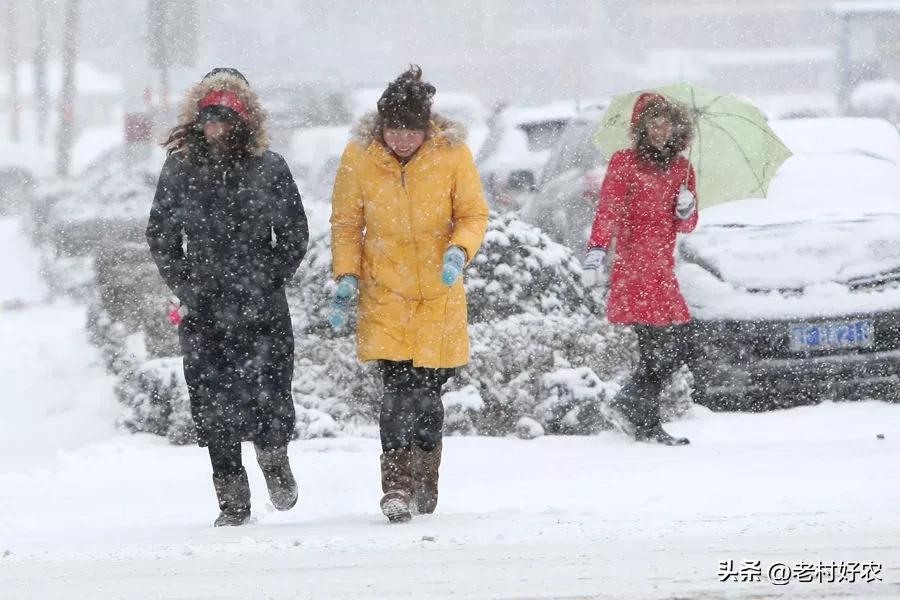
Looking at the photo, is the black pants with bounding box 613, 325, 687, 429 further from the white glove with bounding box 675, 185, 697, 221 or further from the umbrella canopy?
the umbrella canopy

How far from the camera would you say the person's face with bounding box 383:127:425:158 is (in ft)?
18.2

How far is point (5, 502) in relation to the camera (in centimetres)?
684

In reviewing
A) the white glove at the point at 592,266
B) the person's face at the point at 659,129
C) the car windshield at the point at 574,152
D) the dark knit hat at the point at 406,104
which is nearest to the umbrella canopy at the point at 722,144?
the person's face at the point at 659,129

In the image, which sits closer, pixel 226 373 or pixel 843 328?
pixel 226 373

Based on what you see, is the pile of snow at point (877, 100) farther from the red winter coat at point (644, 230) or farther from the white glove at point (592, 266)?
the white glove at point (592, 266)

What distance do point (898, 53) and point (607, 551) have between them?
118ft

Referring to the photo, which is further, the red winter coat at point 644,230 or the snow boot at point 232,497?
the red winter coat at point 644,230

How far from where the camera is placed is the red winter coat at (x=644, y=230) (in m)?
7.36

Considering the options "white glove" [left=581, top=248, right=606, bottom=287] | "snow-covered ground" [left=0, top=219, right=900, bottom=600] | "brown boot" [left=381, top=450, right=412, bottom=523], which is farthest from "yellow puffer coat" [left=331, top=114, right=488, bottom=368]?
"white glove" [left=581, top=248, right=606, bottom=287]

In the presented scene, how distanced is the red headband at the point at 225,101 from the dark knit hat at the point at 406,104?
467mm

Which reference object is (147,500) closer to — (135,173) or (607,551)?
(607,551)

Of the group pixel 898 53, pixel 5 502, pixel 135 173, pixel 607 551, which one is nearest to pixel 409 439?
pixel 607 551

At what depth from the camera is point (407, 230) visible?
5.64 m

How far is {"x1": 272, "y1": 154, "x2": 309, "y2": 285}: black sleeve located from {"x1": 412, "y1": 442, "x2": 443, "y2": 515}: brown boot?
81cm
